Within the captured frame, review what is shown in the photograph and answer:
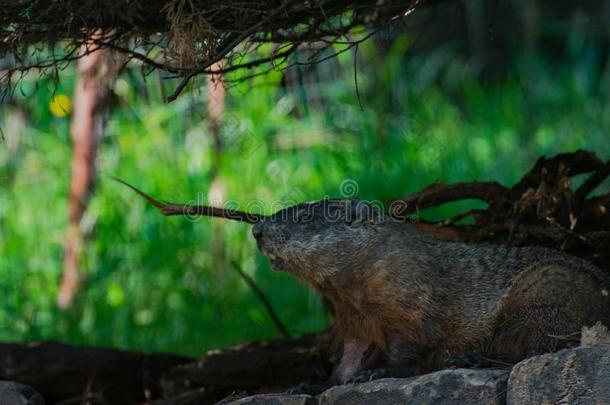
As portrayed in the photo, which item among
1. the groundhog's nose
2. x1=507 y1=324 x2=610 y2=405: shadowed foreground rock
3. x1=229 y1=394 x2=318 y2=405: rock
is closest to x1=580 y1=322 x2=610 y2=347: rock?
x1=507 y1=324 x2=610 y2=405: shadowed foreground rock

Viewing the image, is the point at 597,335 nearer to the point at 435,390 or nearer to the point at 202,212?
the point at 435,390

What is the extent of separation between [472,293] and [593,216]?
3.65 feet

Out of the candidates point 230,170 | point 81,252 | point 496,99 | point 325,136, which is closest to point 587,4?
point 496,99

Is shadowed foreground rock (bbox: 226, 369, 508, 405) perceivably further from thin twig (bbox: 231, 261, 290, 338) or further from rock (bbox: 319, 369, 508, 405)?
thin twig (bbox: 231, 261, 290, 338)

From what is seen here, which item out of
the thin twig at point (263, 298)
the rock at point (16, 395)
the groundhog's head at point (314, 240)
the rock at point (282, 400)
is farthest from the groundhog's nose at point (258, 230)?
the thin twig at point (263, 298)

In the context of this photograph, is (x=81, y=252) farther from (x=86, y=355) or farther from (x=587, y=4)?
(x=587, y=4)

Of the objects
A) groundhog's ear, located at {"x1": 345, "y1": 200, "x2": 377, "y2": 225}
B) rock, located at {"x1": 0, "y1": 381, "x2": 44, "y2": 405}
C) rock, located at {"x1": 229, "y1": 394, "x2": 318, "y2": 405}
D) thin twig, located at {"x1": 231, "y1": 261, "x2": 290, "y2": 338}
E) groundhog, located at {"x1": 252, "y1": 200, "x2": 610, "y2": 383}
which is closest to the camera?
rock, located at {"x1": 229, "y1": 394, "x2": 318, "y2": 405}

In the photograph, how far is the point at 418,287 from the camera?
4.91 metres

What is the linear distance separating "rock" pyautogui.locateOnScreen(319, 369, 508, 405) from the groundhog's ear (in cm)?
97

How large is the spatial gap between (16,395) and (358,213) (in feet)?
5.49

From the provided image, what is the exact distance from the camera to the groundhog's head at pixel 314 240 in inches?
196

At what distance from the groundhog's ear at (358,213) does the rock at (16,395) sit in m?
1.56

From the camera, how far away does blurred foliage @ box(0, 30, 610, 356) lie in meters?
8.69

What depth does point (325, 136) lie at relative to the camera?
9820mm
